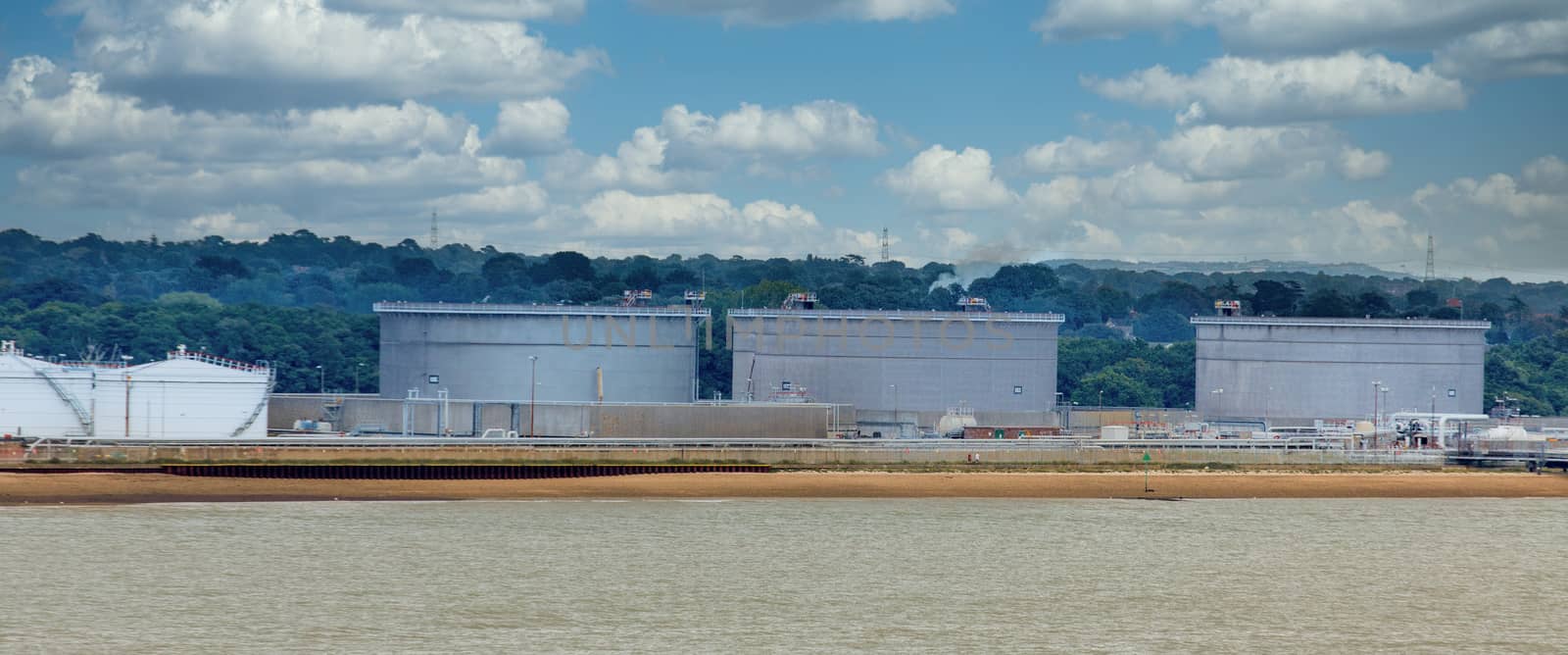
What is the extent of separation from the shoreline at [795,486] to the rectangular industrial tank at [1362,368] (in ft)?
81.7

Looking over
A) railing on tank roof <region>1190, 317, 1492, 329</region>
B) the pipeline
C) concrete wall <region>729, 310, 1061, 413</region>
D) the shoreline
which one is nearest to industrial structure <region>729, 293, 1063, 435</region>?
concrete wall <region>729, 310, 1061, 413</region>

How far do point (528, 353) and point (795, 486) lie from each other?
93.3 feet

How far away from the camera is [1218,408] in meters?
119

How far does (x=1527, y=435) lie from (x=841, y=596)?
2402 inches

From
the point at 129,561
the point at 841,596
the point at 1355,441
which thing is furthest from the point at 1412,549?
the point at 129,561

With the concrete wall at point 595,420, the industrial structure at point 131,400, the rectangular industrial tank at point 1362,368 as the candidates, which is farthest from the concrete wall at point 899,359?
the industrial structure at point 131,400

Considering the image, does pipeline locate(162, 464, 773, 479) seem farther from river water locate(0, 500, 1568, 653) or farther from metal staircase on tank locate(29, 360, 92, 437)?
metal staircase on tank locate(29, 360, 92, 437)

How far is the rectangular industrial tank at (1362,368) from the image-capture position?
378ft

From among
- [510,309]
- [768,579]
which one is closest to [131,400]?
[510,309]

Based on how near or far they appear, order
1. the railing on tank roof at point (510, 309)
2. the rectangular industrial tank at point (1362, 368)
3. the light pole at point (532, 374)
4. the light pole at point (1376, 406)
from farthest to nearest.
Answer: the rectangular industrial tank at point (1362, 368) < the light pole at point (1376, 406) < the railing on tank roof at point (510, 309) < the light pole at point (532, 374)

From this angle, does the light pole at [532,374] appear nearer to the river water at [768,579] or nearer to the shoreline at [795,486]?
the shoreline at [795,486]

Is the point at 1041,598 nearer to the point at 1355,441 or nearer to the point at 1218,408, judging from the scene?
the point at 1355,441

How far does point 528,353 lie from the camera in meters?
105

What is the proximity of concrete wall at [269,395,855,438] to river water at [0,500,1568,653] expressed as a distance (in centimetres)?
1695
